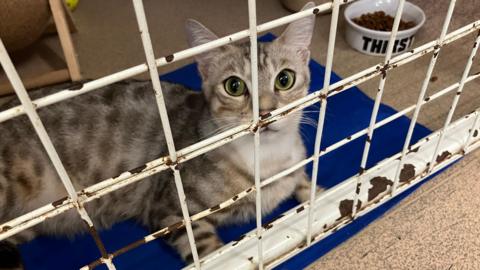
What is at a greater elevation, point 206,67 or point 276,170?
point 206,67

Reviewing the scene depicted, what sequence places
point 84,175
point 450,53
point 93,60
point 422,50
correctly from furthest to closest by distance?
point 93,60 → point 450,53 → point 84,175 → point 422,50

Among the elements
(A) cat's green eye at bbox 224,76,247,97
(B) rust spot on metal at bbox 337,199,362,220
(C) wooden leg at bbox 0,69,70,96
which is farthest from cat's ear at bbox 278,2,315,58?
(C) wooden leg at bbox 0,69,70,96

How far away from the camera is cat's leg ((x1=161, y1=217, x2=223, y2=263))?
1.09 m

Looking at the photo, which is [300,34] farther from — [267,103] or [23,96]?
[23,96]

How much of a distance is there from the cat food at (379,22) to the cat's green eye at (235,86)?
1.18m

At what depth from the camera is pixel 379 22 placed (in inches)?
76.7

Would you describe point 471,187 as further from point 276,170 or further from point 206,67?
point 206,67

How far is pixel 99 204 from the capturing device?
4.02ft

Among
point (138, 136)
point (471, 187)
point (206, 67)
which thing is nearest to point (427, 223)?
point (471, 187)

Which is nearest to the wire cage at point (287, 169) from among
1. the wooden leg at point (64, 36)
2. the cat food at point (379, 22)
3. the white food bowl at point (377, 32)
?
the white food bowl at point (377, 32)

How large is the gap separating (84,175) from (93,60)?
1009 mm

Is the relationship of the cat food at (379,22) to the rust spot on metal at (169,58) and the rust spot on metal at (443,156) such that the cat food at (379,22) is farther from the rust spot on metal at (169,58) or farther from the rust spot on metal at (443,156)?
the rust spot on metal at (169,58)

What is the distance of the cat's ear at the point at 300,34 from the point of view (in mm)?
986

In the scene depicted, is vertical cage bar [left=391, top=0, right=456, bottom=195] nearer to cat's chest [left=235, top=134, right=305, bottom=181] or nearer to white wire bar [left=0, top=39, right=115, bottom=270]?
cat's chest [left=235, top=134, right=305, bottom=181]
